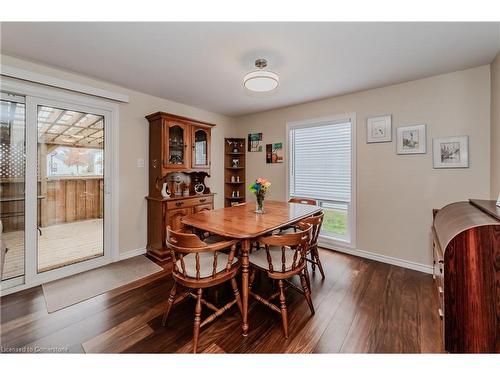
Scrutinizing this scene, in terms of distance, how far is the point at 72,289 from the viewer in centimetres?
227

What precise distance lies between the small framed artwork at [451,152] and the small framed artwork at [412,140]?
0.37ft

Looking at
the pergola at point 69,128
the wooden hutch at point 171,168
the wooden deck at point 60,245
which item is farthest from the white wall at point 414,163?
the wooden deck at point 60,245

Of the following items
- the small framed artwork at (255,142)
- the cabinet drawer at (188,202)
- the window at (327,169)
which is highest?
the small framed artwork at (255,142)

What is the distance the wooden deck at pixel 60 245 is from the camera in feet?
7.63

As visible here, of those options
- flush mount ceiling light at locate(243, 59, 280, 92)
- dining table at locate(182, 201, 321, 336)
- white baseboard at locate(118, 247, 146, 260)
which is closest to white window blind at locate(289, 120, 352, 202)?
dining table at locate(182, 201, 321, 336)

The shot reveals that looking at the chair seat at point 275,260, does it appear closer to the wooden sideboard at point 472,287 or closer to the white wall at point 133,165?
the wooden sideboard at point 472,287

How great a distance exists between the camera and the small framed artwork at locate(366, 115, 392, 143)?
288cm

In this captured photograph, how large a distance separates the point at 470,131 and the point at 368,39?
167 cm

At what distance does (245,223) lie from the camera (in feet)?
6.30

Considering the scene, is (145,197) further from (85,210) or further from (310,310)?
(310,310)

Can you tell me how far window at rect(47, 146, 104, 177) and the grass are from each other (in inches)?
135

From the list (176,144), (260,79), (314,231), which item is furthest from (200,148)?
(314,231)
